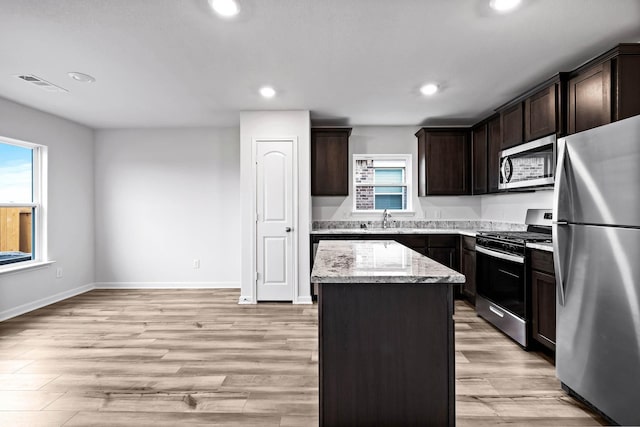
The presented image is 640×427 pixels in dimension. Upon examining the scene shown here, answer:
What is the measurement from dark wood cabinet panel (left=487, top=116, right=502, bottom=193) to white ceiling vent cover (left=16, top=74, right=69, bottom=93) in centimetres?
480

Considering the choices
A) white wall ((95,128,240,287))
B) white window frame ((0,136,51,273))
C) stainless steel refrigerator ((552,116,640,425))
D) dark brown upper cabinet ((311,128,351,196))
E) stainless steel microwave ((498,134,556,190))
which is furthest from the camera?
white wall ((95,128,240,287))

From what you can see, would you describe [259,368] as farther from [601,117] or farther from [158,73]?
[601,117]

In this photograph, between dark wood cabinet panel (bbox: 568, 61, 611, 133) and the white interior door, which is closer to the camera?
dark wood cabinet panel (bbox: 568, 61, 611, 133)

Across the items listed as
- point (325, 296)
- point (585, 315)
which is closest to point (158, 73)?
point (325, 296)

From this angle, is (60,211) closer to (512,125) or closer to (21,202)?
(21,202)

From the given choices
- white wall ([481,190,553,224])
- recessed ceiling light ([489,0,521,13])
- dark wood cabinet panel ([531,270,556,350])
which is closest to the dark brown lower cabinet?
dark wood cabinet panel ([531,270,556,350])

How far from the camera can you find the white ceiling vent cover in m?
3.15

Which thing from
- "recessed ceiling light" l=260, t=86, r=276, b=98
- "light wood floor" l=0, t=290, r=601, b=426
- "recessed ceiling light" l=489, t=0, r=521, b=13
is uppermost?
"recessed ceiling light" l=260, t=86, r=276, b=98

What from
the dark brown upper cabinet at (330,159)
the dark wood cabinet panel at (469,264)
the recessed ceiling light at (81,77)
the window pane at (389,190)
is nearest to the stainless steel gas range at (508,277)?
the dark wood cabinet panel at (469,264)

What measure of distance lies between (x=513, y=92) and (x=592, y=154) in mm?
2028

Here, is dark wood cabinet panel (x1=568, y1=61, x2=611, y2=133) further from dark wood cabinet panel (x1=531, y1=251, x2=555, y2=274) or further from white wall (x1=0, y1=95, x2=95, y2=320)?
white wall (x1=0, y1=95, x2=95, y2=320)

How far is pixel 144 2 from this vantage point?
2.03 metres

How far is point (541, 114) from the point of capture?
3160mm

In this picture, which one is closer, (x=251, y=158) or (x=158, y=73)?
(x=158, y=73)
